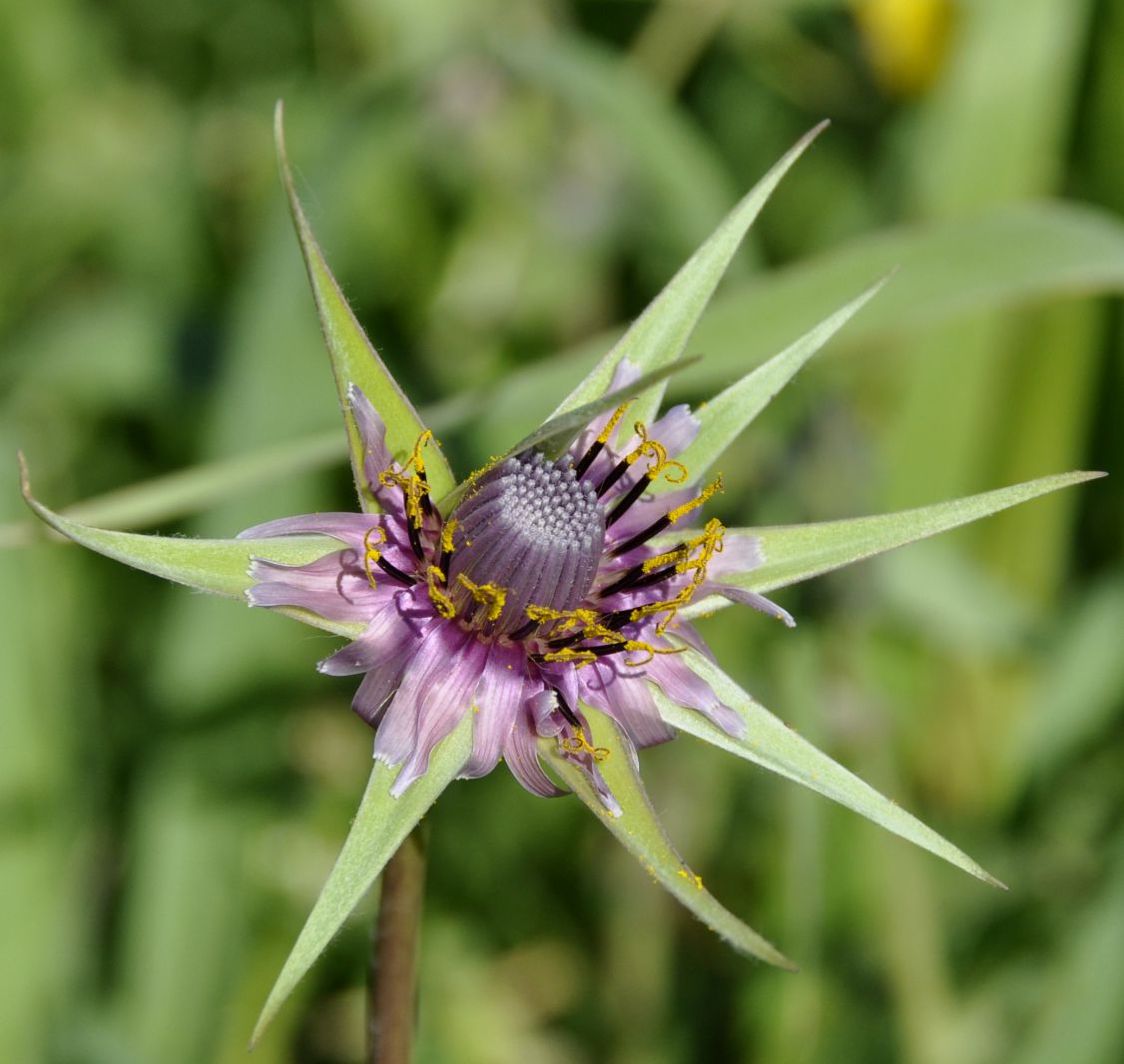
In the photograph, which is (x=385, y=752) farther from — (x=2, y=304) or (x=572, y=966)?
(x=2, y=304)

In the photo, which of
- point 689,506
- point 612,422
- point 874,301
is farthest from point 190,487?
→ point 874,301

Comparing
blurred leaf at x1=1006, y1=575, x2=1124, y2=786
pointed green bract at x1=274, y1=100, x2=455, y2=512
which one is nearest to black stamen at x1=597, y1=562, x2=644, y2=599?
pointed green bract at x1=274, y1=100, x2=455, y2=512

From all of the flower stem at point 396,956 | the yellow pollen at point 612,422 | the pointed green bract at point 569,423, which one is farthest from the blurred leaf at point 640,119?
the flower stem at point 396,956

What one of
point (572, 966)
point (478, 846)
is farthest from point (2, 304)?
point (572, 966)

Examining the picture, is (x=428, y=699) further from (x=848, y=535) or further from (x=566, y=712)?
(x=848, y=535)

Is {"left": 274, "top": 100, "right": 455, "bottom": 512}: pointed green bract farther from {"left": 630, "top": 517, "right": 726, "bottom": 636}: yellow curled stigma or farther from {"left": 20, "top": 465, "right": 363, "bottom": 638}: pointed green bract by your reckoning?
{"left": 630, "top": 517, "right": 726, "bottom": 636}: yellow curled stigma

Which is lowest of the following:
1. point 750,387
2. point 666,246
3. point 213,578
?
point 666,246

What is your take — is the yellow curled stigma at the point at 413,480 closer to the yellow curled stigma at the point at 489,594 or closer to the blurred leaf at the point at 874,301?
the yellow curled stigma at the point at 489,594
